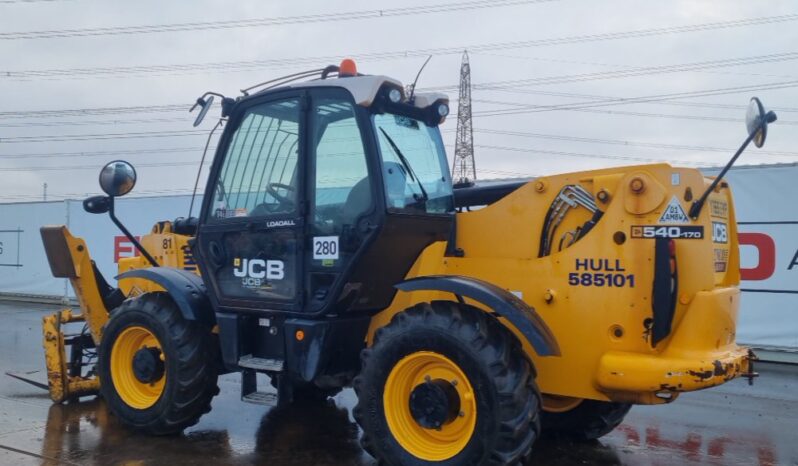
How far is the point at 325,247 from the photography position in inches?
205

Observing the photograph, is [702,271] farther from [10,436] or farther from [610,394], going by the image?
[10,436]

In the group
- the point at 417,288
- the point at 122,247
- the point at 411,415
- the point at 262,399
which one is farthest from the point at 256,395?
the point at 122,247

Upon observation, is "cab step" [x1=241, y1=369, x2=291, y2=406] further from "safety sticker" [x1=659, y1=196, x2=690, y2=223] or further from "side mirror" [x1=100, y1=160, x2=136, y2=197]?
"safety sticker" [x1=659, y1=196, x2=690, y2=223]

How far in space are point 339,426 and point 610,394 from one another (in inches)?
105

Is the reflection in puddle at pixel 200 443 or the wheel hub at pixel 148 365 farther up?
the wheel hub at pixel 148 365

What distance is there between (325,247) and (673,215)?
88.5 inches

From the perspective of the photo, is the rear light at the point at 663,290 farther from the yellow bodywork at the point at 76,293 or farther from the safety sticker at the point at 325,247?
the yellow bodywork at the point at 76,293

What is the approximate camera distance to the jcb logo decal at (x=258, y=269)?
5426mm

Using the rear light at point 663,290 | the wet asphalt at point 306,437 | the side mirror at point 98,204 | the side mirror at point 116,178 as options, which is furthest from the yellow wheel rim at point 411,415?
the side mirror at point 98,204

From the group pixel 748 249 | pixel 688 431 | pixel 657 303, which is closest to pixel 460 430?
pixel 657 303

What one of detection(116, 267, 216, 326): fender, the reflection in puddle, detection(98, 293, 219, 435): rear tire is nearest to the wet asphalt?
the reflection in puddle

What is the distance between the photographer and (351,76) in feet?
17.8

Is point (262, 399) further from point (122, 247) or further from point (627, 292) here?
point (122, 247)

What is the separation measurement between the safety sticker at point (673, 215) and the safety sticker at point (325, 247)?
6.90 ft
